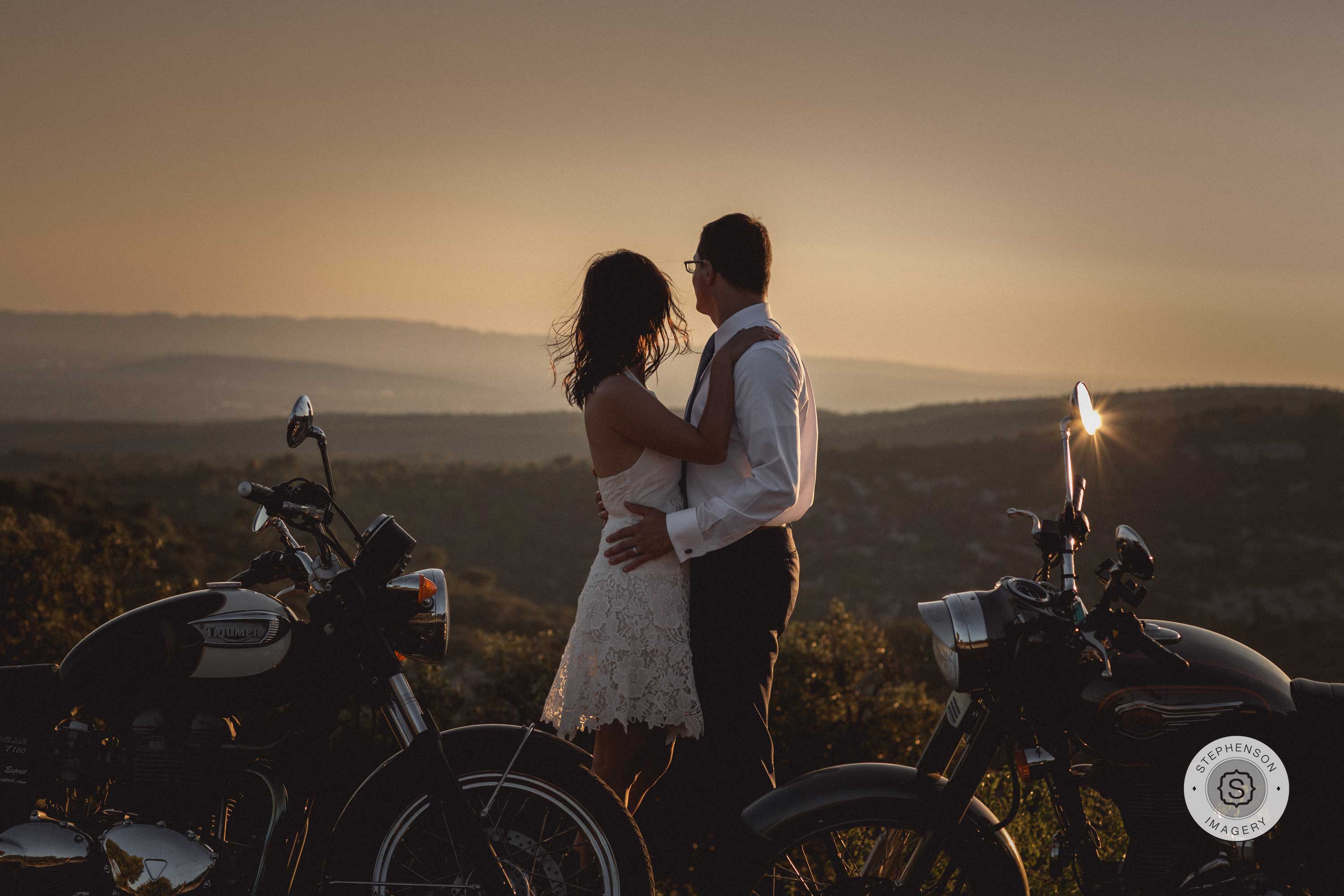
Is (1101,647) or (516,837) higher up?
(1101,647)

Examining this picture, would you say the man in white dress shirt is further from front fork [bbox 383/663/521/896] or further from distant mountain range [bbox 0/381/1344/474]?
distant mountain range [bbox 0/381/1344/474]

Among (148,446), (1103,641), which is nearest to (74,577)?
(1103,641)

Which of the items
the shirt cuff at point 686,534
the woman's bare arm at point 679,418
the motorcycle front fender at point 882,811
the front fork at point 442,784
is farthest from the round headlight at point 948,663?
the front fork at point 442,784

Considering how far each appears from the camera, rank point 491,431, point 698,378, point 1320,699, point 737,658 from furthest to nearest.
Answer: point 491,431 → point 698,378 → point 737,658 → point 1320,699

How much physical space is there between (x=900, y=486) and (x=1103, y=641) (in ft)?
104

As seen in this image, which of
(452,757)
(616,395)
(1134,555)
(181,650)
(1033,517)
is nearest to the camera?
(1134,555)

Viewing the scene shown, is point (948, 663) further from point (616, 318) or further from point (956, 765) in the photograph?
point (616, 318)

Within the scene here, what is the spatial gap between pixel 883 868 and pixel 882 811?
0.27 metres

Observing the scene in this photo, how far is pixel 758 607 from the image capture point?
11.1 ft

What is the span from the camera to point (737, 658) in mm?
3344

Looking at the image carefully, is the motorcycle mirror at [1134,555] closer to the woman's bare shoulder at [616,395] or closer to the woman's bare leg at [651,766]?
the woman's bare shoulder at [616,395]

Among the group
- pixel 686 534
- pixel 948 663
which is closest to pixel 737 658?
pixel 686 534

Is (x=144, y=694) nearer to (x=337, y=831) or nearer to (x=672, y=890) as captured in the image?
(x=337, y=831)

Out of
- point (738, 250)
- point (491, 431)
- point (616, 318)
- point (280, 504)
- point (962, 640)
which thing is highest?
point (738, 250)
